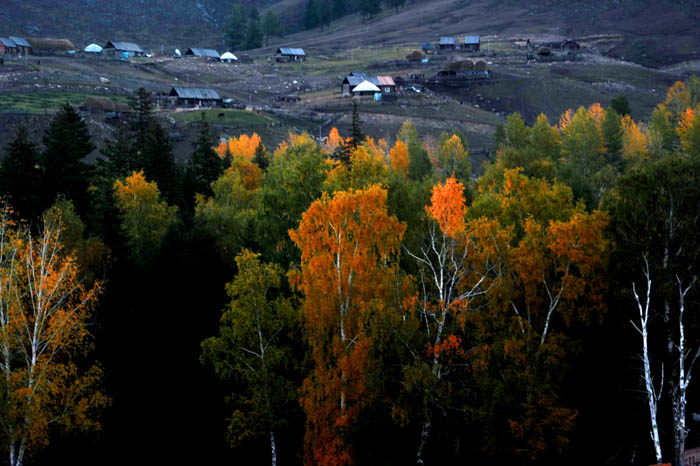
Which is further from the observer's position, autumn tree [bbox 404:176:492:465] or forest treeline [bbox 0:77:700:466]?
forest treeline [bbox 0:77:700:466]

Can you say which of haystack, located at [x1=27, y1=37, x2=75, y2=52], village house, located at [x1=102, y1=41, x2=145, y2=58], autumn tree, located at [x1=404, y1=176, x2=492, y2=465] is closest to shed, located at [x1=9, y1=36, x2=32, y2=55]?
haystack, located at [x1=27, y1=37, x2=75, y2=52]

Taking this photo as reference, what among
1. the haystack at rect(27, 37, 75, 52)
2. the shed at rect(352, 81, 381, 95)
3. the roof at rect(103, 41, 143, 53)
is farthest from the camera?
the roof at rect(103, 41, 143, 53)

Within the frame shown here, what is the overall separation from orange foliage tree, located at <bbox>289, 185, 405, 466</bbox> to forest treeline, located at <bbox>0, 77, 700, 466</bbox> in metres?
0.09

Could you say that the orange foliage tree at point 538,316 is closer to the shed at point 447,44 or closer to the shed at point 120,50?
the shed at point 447,44

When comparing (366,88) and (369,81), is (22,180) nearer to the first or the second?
(366,88)

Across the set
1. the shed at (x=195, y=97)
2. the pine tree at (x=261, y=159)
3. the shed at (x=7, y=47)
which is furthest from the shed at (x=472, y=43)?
the pine tree at (x=261, y=159)

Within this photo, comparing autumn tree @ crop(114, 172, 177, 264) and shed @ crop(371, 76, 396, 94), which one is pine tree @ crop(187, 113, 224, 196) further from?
shed @ crop(371, 76, 396, 94)

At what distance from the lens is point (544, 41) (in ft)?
607

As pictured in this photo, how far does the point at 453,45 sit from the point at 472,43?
204 inches

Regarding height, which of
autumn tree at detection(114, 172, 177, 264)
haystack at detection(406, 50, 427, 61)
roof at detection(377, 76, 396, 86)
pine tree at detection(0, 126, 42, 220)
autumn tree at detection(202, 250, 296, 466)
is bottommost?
autumn tree at detection(202, 250, 296, 466)

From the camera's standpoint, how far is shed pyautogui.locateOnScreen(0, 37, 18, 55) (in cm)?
14875

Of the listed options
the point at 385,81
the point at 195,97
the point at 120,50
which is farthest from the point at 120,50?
the point at 385,81

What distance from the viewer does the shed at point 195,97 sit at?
393 ft

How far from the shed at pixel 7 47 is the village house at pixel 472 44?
4415 inches
